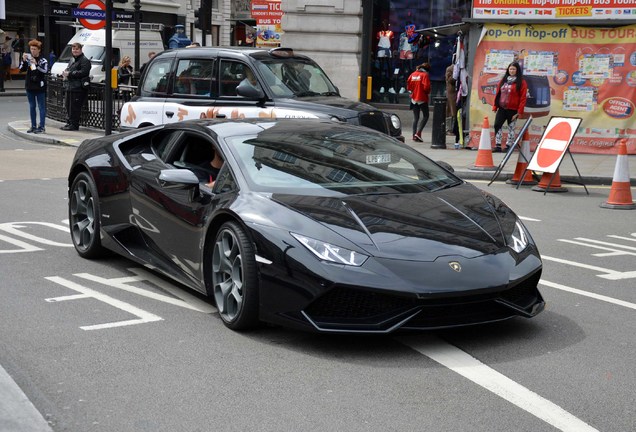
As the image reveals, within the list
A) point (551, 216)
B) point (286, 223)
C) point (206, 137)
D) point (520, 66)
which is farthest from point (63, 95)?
point (286, 223)

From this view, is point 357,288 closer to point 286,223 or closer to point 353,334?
point 353,334

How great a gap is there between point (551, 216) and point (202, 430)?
7.83 m

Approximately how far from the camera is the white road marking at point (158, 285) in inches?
264

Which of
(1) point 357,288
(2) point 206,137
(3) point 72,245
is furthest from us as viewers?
(3) point 72,245

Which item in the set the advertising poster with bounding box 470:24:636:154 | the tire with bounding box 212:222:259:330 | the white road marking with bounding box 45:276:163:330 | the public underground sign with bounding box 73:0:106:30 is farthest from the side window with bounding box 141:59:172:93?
the tire with bounding box 212:222:259:330

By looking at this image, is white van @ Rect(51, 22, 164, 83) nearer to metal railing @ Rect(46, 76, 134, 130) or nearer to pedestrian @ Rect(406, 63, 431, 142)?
metal railing @ Rect(46, 76, 134, 130)

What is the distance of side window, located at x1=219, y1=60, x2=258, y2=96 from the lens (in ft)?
46.1

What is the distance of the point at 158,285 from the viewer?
730cm

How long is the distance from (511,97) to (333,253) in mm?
12984

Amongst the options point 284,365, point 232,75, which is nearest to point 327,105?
point 232,75

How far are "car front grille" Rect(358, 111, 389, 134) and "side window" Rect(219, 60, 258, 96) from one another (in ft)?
5.55

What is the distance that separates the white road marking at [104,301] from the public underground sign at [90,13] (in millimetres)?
14266

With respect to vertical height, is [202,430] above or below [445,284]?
below

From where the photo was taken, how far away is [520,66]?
18141 millimetres
